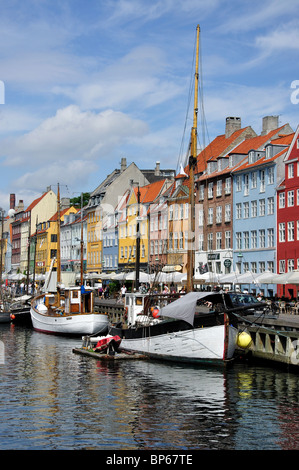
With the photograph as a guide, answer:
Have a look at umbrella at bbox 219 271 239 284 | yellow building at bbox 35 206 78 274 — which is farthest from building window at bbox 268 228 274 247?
yellow building at bbox 35 206 78 274

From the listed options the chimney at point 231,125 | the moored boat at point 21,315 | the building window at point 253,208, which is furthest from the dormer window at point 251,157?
the moored boat at point 21,315

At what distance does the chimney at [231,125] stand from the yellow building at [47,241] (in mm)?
56887

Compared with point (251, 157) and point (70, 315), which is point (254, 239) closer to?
point (251, 157)

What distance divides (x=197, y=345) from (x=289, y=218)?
36.6m

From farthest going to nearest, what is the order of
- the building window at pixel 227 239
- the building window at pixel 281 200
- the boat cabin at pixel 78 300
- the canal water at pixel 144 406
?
1. the building window at pixel 227 239
2. the building window at pixel 281 200
3. the boat cabin at pixel 78 300
4. the canal water at pixel 144 406

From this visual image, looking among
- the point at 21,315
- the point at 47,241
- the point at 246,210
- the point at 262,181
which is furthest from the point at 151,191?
the point at 47,241

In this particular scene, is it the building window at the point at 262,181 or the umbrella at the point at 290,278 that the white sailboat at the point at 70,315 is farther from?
the building window at the point at 262,181

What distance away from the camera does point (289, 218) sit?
2714 inches

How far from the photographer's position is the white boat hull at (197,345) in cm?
3393

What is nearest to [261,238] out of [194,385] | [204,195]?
[204,195]

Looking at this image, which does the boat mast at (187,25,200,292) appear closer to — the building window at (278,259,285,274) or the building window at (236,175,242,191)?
the building window at (278,259,285,274)

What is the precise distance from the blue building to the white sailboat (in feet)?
67.4
